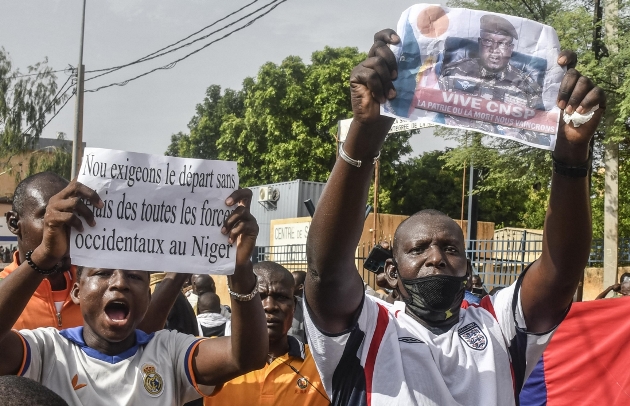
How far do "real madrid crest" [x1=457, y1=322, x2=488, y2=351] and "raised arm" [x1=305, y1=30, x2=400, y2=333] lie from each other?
1.45 feet

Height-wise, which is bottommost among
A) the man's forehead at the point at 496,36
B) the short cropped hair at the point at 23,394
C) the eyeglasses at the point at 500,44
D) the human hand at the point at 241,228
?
the short cropped hair at the point at 23,394

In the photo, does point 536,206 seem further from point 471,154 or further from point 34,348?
point 34,348

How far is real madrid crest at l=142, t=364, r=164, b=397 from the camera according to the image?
2926mm

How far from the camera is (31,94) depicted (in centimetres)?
3347

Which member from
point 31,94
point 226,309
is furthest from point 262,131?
point 226,309

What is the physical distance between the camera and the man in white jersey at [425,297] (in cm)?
250

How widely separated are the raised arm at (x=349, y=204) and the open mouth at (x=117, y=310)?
82 centimetres

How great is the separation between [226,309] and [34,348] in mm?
5331

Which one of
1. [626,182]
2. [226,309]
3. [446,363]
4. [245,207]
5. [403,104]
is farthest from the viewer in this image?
[626,182]

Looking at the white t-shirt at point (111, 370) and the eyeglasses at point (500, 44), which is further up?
the eyeglasses at point (500, 44)

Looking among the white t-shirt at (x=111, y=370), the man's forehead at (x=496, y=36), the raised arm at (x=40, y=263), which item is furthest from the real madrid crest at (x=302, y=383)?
the man's forehead at (x=496, y=36)

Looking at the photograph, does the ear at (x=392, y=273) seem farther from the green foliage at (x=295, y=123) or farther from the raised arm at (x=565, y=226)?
the green foliage at (x=295, y=123)

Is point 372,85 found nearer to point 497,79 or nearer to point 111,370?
point 497,79

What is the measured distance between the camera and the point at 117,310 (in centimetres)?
303
